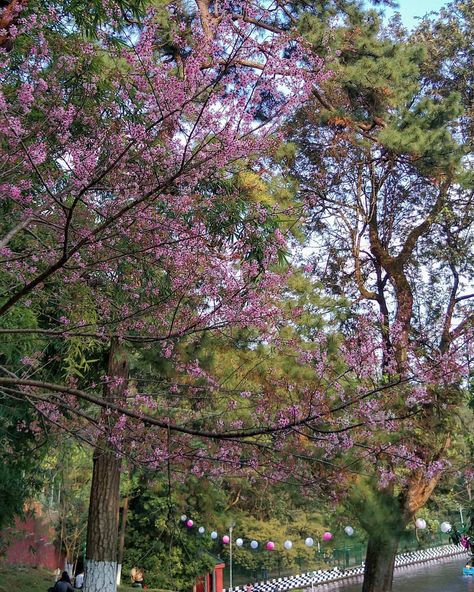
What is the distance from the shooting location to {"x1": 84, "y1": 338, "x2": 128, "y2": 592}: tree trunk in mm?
5039

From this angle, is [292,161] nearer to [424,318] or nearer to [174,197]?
[424,318]

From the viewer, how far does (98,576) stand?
5020 millimetres

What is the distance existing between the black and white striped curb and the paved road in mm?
360

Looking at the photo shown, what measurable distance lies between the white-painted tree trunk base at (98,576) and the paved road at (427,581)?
16.1m

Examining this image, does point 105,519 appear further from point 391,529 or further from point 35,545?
point 35,545

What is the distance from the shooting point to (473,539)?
5805 millimetres

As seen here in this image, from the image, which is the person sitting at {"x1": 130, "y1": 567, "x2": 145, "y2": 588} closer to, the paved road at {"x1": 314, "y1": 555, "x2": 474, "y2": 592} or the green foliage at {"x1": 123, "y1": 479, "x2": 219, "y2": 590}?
the green foliage at {"x1": 123, "y1": 479, "x2": 219, "y2": 590}

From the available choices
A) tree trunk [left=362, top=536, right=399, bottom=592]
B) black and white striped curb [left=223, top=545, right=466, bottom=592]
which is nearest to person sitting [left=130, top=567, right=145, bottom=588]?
black and white striped curb [left=223, top=545, right=466, bottom=592]

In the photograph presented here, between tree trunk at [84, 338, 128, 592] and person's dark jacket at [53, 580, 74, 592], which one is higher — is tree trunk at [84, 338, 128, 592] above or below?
above

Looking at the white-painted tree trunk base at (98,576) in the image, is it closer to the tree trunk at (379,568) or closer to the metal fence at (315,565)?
the tree trunk at (379,568)

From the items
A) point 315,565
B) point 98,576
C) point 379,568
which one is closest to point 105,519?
point 98,576

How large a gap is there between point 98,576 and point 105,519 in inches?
18.2

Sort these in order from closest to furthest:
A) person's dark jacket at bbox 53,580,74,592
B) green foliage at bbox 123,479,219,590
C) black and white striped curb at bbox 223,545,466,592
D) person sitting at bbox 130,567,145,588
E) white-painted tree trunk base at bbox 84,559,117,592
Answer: white-painted tree trunk base at bbox 84,559,117,592 → person's dark jacket at bbox 53,580,74,592 → green foliage at bbox 123,479,219,590 → person sitting at bbox 130,567,145,588 → black and white striped curb at bbox 223,545,466,592

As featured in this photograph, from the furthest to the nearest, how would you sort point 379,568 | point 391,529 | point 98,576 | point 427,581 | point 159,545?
point 427,581 → point 159,545 → point 379,568 → point 391,529 → point 98,576
